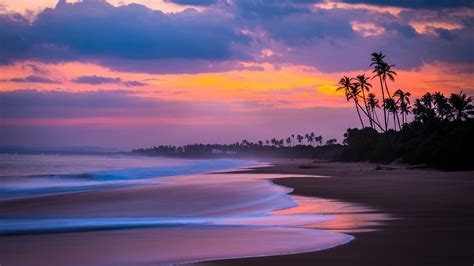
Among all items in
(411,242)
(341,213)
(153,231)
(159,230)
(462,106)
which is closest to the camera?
(411,242)

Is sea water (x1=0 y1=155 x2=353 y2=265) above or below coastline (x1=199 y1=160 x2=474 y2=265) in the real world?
below

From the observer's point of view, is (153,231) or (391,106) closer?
(153,231)

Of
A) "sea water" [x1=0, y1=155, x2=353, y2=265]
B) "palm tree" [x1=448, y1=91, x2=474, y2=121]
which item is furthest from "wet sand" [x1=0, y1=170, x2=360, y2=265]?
"palm tree" [x1=448, y1=91, x2=474, y2=121]

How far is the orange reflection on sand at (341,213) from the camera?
10492 millimetres

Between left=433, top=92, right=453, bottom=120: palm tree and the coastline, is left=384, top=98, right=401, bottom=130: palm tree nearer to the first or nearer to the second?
left=433, top=92, right=453, bottom=120: palm tree

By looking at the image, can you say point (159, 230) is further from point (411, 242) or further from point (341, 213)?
point (411, 242)

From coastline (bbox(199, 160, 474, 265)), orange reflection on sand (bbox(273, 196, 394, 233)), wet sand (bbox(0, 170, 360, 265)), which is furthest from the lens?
orange reflection on sand (bbox(273, 196, 394, 233))

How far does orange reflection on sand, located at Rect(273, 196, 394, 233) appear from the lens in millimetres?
10492

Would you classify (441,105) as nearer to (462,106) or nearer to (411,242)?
(462,106)

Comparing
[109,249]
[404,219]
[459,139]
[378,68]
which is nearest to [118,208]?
[109,249]

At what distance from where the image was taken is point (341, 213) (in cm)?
1308

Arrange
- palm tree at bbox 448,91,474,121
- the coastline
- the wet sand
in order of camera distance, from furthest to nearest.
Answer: palm tree at bbox 448,91,474,121, the wet sand, the coastline

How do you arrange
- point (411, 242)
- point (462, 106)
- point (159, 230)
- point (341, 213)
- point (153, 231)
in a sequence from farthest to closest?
point (462, 106) < point (341, 213) < point (159, 230) < point (153, 231) < point (411, 242)

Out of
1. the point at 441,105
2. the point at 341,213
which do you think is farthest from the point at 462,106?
the point at 341,213
